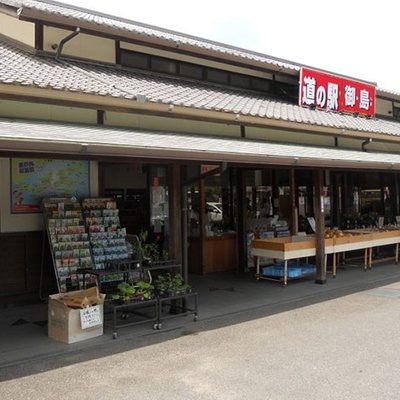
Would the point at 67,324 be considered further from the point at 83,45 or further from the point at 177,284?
the point at 83,45

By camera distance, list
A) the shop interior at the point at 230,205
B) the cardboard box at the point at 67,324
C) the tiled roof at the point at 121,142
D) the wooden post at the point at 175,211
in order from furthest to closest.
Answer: the shop interior at the point at 230,205 → the wooden post at the point at 175,211 → the cardboard box at the point at 67,324 → the tiled roof at the point at 121,142

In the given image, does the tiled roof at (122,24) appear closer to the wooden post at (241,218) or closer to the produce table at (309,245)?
the wooden post at (241,218)

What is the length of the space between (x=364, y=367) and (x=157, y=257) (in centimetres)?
366

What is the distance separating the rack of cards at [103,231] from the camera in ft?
27.9

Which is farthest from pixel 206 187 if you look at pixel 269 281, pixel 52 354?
pixel 52 354

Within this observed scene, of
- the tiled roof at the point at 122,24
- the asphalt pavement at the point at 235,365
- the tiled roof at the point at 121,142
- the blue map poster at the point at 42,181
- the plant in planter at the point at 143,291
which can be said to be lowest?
the asphalt pavement at the point at 235,365

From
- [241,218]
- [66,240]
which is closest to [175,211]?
[66,240]

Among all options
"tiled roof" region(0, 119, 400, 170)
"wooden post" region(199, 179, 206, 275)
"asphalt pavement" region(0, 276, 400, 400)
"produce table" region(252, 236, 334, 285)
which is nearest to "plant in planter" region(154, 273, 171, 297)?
"asphalt pavement" region(0, 276, 400, 400)

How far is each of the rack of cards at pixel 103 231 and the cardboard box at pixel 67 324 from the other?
1.83 meters

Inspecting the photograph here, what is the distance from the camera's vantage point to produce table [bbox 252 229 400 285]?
10188 mm

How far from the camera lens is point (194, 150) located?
6.52 meters

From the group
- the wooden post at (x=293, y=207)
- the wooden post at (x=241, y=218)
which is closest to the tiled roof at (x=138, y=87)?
the wooden post at (x=293, y=207)

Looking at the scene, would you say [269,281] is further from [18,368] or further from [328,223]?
[18,368]

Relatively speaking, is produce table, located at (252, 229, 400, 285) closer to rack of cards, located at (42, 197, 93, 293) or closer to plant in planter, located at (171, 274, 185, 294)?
plant in planter, located at (171, 274, 185, 294)
